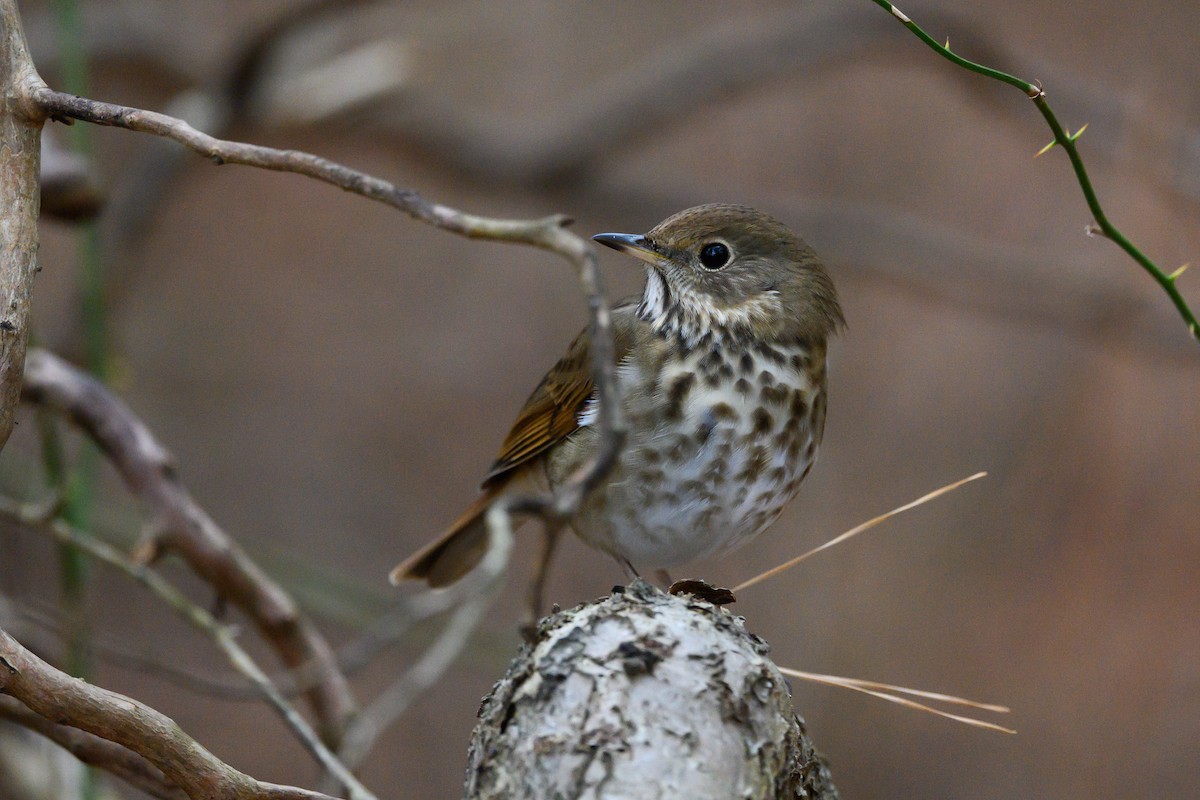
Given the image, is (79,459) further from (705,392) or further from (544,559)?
(544,559)

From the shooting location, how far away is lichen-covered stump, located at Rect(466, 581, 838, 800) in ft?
3.98

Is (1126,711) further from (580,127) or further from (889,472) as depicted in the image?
(580,127)

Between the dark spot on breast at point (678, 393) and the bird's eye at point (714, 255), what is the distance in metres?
0.25

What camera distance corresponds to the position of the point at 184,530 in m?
2.39

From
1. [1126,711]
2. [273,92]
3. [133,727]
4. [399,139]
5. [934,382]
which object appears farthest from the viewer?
[934,382]

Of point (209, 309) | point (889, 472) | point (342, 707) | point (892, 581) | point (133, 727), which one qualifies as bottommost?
point (133, 727)

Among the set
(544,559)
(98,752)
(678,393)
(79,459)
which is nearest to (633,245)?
(678,393)

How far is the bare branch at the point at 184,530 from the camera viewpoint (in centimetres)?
239

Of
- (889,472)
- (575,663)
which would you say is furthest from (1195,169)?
(575,663)

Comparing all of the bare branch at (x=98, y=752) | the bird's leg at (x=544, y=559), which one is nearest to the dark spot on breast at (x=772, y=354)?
the bare branch at (x=98, y=752)

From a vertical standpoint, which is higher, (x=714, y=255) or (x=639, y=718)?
(x=714, y=255)

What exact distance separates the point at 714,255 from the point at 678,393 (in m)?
0.31

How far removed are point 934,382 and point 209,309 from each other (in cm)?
327

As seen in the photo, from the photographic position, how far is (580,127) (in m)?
4.35
